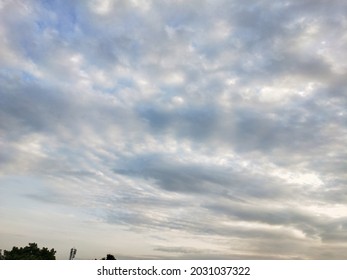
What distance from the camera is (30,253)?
2793 inches

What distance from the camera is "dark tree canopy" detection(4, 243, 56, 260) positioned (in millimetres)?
70125

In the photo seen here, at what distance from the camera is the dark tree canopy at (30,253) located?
70125 millimetres
